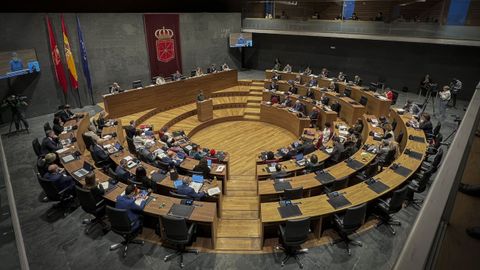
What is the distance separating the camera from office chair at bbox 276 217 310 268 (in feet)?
18.5

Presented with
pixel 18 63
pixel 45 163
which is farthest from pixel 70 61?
pixel 45 163

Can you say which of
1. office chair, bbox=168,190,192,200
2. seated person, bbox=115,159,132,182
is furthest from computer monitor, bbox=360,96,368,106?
seated person, bbox=115,159,132,182

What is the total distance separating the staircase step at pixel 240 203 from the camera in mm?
7855

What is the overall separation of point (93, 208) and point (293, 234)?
14.0 feet

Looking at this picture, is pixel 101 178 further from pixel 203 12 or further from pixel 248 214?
pixel 203 12

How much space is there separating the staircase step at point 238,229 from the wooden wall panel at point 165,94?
8.29 m

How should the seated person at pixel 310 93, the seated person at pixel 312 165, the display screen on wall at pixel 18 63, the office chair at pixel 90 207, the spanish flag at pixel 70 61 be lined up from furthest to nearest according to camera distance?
1. the seated person at pixel 310 93
2. the spanish flag at pixel 70 61
3. the display screen on wall at pixel 18 63
4. the seated person at pixel 312 165
5. the office chair at pixel 90 207

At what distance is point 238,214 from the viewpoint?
7637 millimetres

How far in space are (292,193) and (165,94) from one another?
32.0 feet

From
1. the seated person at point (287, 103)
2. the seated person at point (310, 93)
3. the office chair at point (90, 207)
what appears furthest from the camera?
the seated person at point (310, 93)

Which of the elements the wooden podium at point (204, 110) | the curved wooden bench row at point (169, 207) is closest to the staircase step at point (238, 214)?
the curved wooden bench row at point (169, 207)

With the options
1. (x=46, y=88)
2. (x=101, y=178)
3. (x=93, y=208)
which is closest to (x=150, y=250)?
(x=93, y=208)

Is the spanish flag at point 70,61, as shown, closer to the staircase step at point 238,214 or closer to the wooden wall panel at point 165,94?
the wooden wall panel at point 165,94

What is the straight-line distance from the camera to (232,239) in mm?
6672
